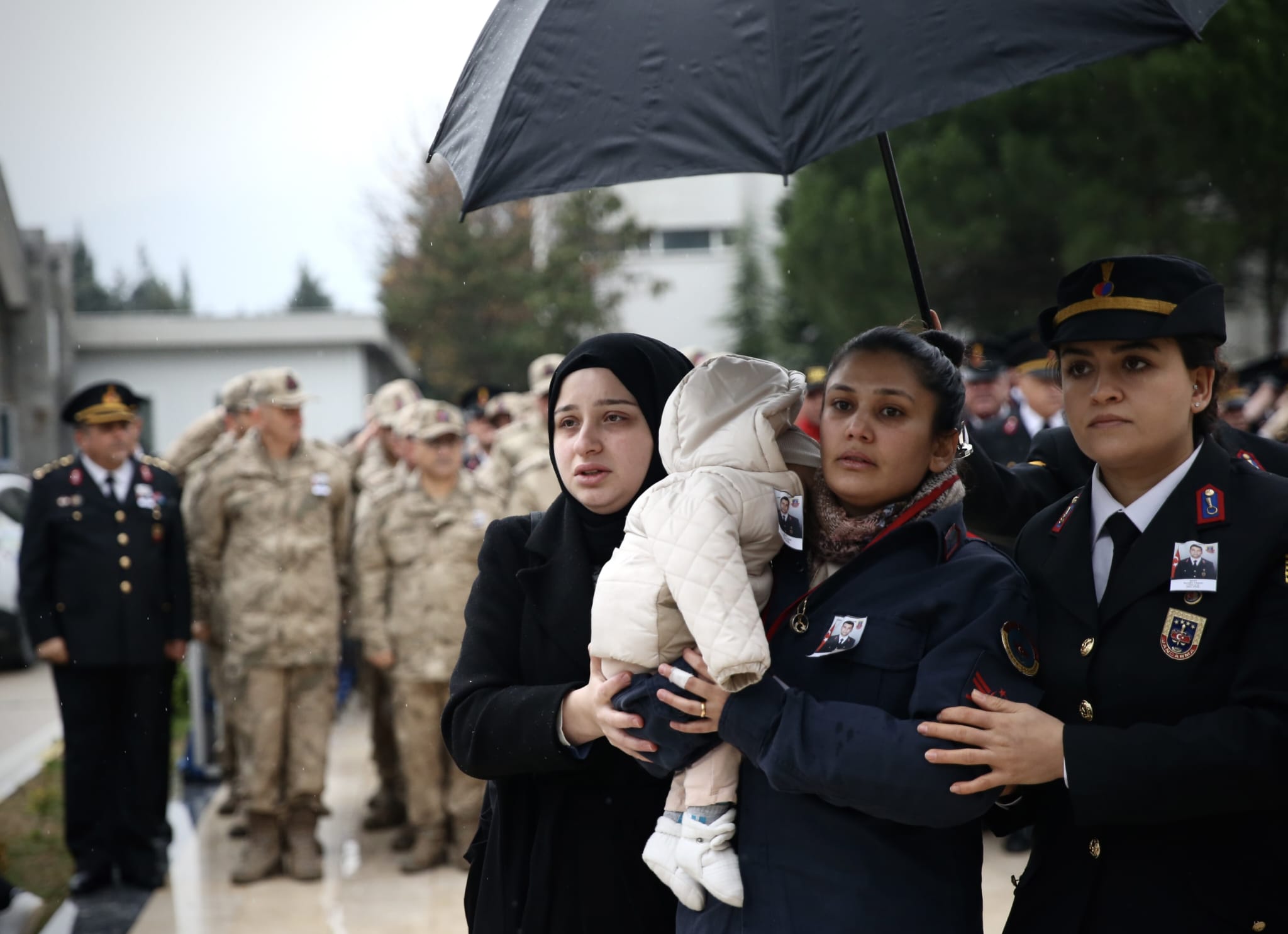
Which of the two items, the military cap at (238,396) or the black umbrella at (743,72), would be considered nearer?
the black umbrella at (743,72)

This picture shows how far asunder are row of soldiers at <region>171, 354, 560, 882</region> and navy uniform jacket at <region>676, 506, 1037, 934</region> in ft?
14.7

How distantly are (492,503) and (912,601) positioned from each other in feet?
16.3

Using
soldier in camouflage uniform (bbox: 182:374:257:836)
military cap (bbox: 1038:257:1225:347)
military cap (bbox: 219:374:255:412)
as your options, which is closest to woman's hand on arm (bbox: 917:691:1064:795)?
military cap (bbox: 1038:257:1225:347)

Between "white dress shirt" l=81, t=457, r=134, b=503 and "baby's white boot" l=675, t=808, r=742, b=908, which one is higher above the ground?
"white dress shirt" l=81, t=457, r=134, b=503

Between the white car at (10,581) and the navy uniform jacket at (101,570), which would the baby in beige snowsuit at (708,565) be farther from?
the white car at (10,581)

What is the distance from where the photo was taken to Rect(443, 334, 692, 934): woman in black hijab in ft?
7.84

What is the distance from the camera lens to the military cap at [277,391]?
6.41 m

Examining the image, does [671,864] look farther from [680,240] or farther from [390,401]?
[680,240]

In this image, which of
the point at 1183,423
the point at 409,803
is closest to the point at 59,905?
the point at 409,803

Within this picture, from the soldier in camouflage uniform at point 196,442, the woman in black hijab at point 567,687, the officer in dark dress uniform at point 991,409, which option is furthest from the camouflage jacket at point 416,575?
the woman in black hijab at point 567,687

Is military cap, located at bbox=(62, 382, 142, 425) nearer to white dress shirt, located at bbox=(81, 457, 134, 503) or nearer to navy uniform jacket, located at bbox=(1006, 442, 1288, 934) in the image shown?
white dress shirt, located at bbox=(81, 457, 134, 503)

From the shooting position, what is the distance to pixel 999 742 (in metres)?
1.88

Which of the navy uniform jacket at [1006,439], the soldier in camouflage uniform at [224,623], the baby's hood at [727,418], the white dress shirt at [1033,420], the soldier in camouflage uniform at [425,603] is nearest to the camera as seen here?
the baby's hood at [727,418]

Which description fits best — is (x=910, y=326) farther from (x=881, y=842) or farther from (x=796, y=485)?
(x=881, y=842)
